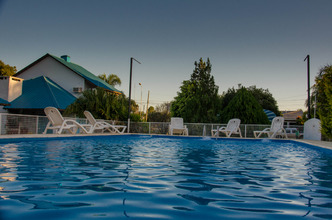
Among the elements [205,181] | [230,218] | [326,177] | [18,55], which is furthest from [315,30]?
[18,55]

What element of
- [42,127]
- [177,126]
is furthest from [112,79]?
[42,127]

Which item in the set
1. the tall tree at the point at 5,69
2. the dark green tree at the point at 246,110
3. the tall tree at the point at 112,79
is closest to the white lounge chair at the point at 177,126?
the dark green tree at the point at 246,110

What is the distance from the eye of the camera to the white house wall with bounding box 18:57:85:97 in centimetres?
2380

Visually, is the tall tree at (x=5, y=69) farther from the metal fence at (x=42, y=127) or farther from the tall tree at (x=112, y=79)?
the metal fence at (x=42, y=127)

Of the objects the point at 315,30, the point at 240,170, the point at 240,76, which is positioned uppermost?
the point at 315,30

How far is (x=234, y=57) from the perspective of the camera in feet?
67.9

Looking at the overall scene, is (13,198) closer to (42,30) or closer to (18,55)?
(42,30)

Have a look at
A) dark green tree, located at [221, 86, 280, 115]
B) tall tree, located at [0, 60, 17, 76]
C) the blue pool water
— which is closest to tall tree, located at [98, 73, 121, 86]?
tall tree, located at [0, 60, 17, 76]

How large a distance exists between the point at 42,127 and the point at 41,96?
30.1 feet

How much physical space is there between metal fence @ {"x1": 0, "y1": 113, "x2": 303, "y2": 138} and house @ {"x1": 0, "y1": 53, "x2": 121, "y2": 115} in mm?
6457

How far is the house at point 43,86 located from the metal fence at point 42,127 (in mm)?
6457

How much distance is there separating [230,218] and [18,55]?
25.9 m

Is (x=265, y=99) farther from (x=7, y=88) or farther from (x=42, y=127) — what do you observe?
(x=42, y=127)

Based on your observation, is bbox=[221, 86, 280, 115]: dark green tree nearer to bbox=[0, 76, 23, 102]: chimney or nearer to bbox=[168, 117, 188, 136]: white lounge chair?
bbox=[168, 117, 188, 136]: white lounge chair
